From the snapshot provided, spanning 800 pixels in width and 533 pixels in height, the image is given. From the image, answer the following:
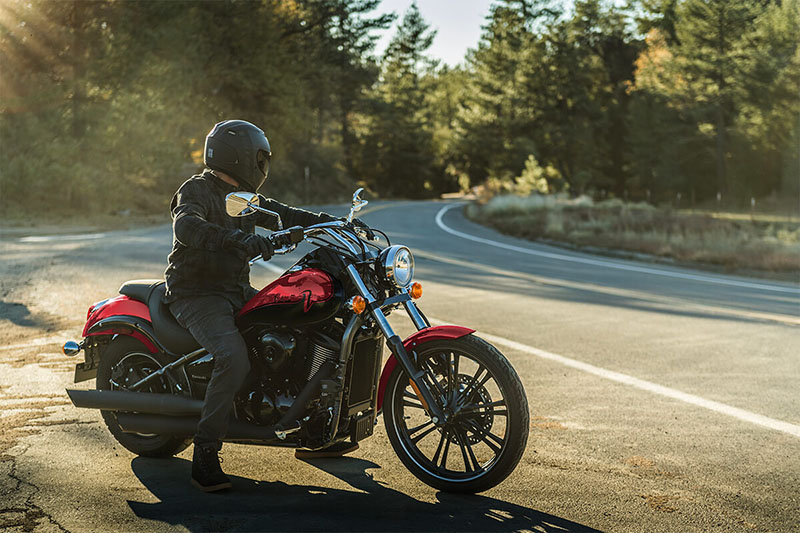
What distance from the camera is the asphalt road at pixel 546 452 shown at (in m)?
3.97

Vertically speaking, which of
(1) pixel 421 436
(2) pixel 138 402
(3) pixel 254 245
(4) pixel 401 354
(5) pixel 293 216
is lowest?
(1) pixel 421 436

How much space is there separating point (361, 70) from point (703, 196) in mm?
28426

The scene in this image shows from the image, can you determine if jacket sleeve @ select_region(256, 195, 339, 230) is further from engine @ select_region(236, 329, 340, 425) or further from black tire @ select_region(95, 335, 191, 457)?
black tire @ select_region(95, 335, 191, 457)

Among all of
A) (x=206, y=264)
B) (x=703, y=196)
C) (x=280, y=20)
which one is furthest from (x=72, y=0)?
(x=703, y=196)

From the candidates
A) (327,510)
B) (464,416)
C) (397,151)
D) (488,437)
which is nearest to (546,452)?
(488,437)

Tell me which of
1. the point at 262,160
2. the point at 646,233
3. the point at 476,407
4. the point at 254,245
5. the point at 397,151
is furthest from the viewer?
the point at 397,151

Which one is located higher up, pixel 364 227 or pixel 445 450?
pixel 364 227

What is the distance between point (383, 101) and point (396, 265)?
74.9 m

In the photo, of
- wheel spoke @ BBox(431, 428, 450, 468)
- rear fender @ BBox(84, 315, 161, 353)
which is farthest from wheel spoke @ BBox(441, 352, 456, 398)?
rear fender @ BBox(84, 315, 161, 353)

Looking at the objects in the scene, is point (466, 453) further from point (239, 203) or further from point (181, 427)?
point (239, 203)

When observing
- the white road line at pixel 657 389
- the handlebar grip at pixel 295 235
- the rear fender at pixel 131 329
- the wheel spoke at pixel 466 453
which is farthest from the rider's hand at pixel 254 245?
the white road line at pixel 657 389

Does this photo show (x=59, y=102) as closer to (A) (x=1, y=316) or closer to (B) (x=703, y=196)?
(A) (x=1, y=316)

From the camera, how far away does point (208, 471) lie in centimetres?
432

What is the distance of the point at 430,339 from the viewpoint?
431 cm
